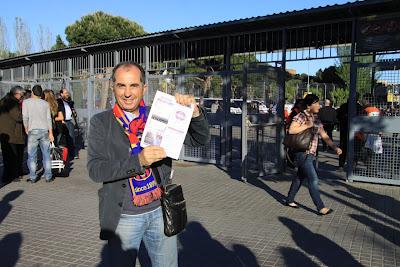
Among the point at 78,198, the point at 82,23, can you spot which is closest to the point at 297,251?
the point at 78,198

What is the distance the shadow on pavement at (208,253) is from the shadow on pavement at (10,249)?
187cm

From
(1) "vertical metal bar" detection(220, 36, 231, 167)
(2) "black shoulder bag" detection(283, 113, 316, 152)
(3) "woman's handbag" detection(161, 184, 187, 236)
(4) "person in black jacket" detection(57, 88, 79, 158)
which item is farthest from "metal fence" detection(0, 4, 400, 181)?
(3) "woman's handbag" detection(161, 184, 187, 236)

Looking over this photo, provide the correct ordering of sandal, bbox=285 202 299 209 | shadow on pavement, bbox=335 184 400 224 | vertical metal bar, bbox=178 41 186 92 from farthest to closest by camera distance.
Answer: vertical metal bar, bbox=178 41 186 92, sandal, bbox=285 202 299 209, shadow on pavement, bbox=335 184 400 224

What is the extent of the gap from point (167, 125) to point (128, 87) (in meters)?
0.35

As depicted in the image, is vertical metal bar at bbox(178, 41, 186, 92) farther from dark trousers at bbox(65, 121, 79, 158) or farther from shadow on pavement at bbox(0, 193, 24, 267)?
shadow on pavement at bbox(0, 193, 24, 267)

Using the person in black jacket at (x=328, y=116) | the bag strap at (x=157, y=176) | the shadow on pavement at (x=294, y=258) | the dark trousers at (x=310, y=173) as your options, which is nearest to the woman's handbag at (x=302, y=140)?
the dark trousers at (x=310, y=173)

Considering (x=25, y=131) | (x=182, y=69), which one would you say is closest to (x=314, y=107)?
(x=25, y=131)

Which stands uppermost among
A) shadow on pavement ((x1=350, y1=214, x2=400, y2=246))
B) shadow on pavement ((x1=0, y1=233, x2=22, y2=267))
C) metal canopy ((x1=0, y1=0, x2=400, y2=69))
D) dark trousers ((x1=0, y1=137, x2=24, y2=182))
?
metal canopy ((x1=0, y1=0, x2=400, y2=69))

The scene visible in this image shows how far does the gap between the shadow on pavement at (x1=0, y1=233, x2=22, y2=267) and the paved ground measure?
1 cm

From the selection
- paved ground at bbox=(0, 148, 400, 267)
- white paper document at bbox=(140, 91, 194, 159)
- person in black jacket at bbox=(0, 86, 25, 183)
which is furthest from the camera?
person in black jacket at bbox=(0, 86, 25, 183)

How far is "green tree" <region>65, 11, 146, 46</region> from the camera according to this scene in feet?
135

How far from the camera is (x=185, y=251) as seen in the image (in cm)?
512

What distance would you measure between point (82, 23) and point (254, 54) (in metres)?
32.5

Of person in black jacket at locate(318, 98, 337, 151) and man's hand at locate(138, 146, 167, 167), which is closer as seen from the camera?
man's hand at locate(138, 146, 167, 167)
